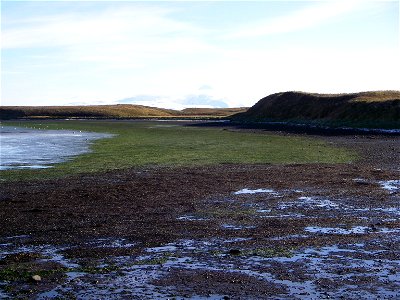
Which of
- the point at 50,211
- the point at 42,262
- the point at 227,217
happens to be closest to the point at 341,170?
the point at 227,217

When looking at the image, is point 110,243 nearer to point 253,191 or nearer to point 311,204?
point 311,204

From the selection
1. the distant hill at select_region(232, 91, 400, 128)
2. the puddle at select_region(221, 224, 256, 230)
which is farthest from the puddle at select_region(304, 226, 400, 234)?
the distant hill at select_region(232, 91, 400, 128)

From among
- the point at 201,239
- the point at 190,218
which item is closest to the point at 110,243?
the point at 201,239

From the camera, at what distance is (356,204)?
18.5 meters

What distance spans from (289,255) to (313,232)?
91.3 inches

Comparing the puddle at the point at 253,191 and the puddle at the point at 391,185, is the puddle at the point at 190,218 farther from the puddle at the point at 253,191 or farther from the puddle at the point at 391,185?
the puddle at the point at 391,185

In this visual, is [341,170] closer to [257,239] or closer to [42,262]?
[257,239]

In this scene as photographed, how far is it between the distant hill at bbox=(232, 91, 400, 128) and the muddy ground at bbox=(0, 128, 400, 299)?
4910cm

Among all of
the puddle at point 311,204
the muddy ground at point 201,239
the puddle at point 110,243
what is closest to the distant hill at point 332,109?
the muddy ground at point 201,239

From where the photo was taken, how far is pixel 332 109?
9388 centimetres

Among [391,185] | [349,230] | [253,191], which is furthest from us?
[391,185]

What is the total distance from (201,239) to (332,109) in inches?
3272

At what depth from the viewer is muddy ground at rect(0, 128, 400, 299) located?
1035cm

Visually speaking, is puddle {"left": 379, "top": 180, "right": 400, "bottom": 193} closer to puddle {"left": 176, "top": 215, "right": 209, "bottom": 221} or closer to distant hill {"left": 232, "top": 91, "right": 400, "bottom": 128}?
puddle {"left": 176, "top": 215, "right": 209, "bottom": 221}
